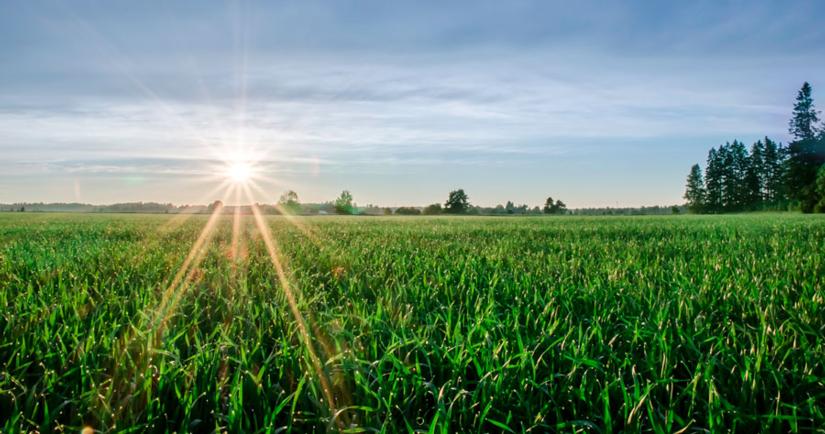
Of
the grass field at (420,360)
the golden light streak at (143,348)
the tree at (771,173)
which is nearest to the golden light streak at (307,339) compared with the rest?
the grass field at (420,360)

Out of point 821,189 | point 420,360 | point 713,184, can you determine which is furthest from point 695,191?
point 420,360

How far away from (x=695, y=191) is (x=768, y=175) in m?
12.8

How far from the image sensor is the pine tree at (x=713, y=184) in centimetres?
9071

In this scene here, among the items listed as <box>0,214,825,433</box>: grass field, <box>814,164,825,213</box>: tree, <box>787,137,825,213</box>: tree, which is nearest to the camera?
<box>0,214,825,433</box>: grass field

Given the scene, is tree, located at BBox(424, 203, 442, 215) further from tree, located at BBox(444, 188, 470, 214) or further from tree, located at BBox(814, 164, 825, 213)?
tree, located at BBox(814, 164, 825, 213)

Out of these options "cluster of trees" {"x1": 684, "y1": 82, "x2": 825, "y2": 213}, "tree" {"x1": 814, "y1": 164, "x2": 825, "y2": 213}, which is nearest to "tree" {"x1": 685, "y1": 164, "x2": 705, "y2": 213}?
"cluster of trees" {"x1": 684, "y1": 82, "x2": 825, "y2": 213}

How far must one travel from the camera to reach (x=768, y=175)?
284 feet

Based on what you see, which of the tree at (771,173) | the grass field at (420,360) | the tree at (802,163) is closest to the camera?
the grass field at (420,360)

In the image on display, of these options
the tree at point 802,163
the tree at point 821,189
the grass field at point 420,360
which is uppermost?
the tree at point 802,163

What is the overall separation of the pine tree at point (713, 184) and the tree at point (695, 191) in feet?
6.12

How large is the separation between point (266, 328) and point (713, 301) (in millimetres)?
2368

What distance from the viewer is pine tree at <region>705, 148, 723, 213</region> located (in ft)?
298

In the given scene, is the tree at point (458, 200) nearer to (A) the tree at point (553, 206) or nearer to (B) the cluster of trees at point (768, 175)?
(A) the tree at point (553, 206)

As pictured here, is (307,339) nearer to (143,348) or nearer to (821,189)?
(143,348)
